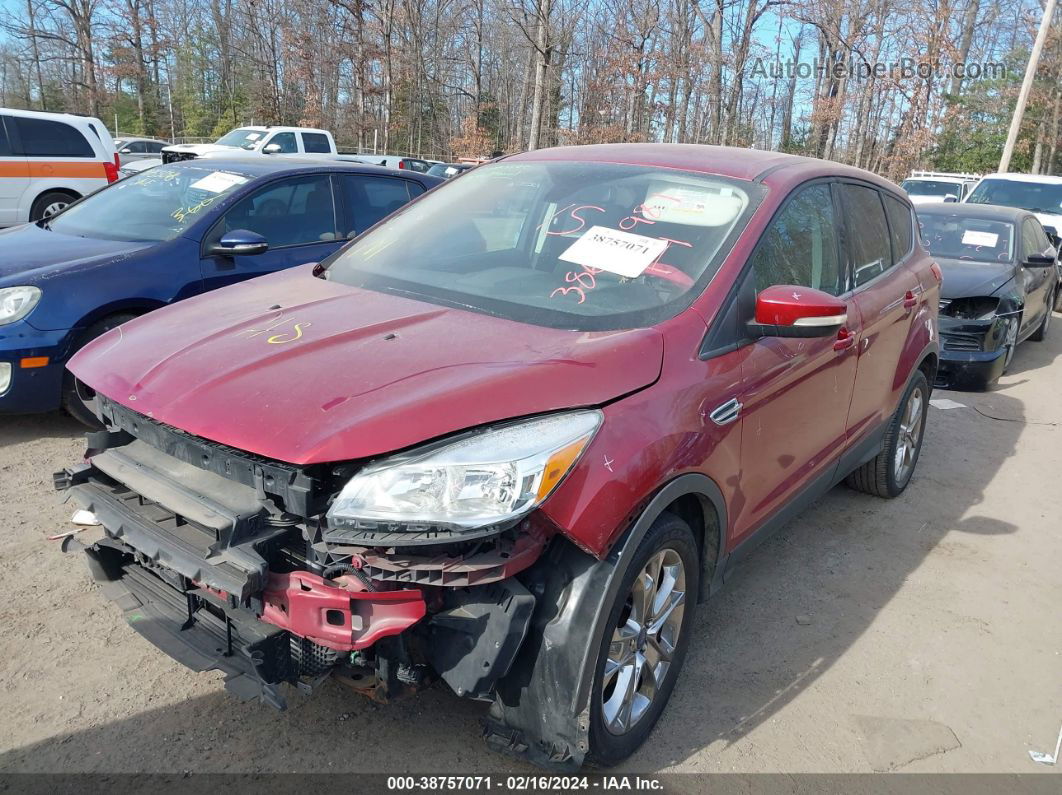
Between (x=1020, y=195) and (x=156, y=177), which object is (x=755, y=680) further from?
(x=1020, y=195)

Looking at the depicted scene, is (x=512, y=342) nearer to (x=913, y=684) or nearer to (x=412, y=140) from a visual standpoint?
(x=913, y=684)

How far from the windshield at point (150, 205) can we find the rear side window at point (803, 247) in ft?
12.4

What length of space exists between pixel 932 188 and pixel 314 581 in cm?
1778

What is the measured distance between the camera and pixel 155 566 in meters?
2.45

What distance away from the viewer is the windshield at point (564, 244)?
2785 millimetres

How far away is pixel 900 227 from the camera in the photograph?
4.52 m

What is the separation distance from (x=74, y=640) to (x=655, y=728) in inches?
83.5

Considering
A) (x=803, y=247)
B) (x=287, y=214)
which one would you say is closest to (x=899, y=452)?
(x=803, y=247)

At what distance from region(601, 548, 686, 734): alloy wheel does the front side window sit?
3.90 metres

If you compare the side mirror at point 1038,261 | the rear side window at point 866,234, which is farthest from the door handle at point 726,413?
the side mirror at point 1038,261

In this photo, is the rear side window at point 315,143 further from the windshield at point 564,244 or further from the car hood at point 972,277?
the windshield at point 564,244

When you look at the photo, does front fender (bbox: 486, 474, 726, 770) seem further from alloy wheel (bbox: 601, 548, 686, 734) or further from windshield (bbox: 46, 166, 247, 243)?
windshield (bbox: 46, 166, 247, 243)

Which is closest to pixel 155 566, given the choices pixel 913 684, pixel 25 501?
pixel 25 501

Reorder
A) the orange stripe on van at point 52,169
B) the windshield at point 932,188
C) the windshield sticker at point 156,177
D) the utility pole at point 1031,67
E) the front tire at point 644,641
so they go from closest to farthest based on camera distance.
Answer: the front tire at point 644,641, the windshield sticker at point 156,177, the orange stripe on van at point 52,169, the windshield at point 932,188, the utility pole at point 1031,67
